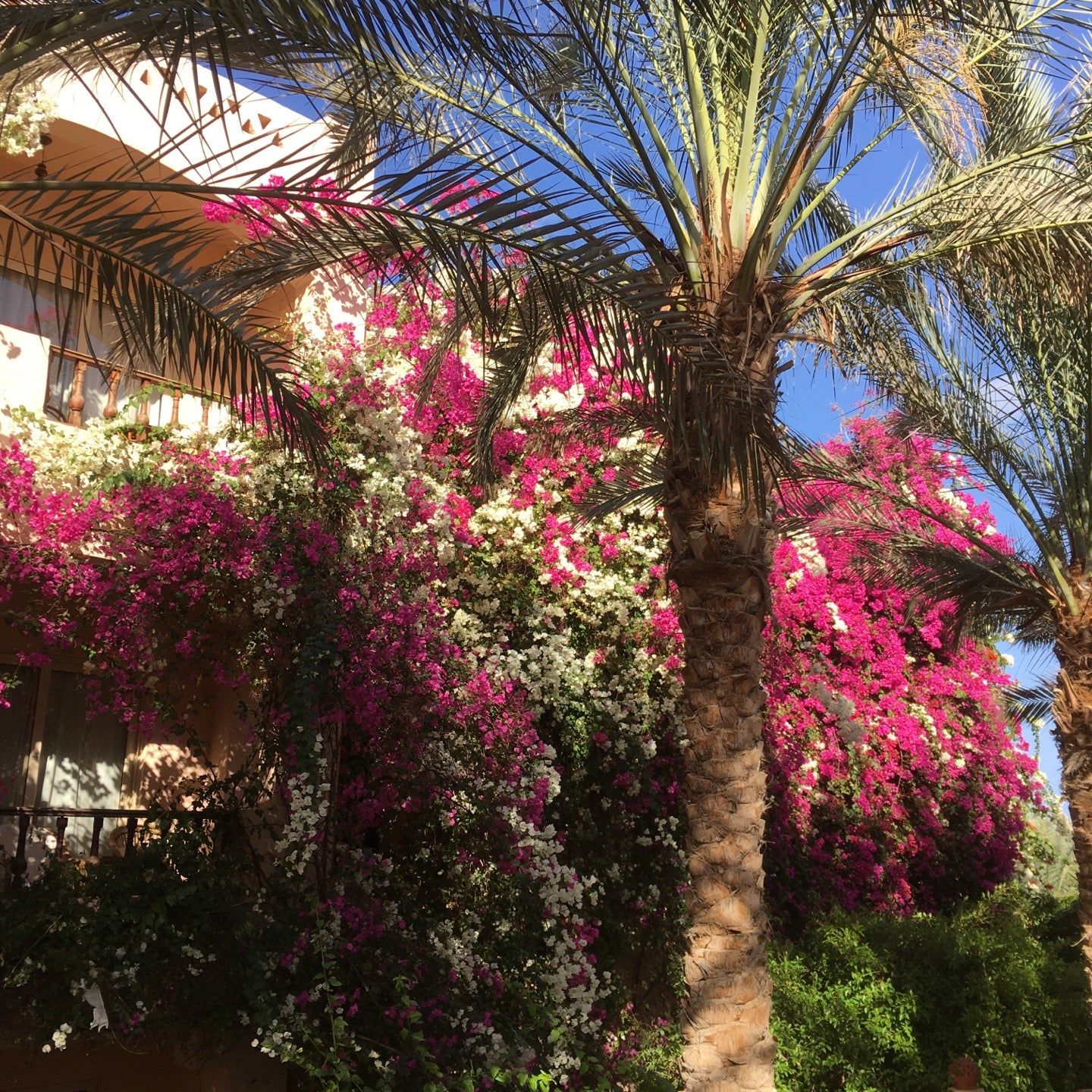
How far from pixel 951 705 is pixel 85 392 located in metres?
11.3

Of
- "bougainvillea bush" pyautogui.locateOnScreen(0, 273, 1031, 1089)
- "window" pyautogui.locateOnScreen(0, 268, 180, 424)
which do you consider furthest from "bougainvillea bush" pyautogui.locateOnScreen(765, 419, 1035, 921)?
"window" pyautogui.locateOnScreen(0, 268, 180, 424)

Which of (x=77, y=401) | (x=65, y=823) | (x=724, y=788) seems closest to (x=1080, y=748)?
(x=724, y=788)

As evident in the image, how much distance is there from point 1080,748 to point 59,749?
8.66 meters

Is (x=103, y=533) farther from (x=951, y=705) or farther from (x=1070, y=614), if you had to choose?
(x=951, y=705)

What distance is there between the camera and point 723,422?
18.2 feet

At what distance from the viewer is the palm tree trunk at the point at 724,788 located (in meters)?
6.06

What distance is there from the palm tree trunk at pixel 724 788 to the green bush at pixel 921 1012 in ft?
10.8

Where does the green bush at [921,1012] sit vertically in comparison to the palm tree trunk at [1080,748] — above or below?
below

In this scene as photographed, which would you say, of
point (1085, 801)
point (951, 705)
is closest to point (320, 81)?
point (1085, 801)

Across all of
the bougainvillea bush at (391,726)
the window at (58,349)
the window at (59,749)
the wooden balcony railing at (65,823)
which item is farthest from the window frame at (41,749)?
the window at (58,349)

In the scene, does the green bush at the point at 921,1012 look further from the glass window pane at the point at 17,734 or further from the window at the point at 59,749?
the glass window pane at the point at 17,734

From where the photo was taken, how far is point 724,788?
21.0 feet

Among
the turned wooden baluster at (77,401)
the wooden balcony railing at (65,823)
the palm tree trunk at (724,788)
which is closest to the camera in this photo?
the palm tree trunk at (724,788)

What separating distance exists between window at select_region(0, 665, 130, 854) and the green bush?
588 cm
